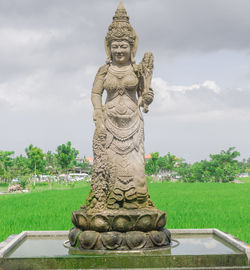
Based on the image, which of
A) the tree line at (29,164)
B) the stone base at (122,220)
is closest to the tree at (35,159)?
the tree line at (29,164)

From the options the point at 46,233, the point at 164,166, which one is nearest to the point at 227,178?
the point at 164,166

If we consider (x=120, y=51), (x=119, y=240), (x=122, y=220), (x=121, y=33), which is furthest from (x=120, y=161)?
(x=121, y=33)

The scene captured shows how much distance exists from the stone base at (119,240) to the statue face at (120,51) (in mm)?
2827

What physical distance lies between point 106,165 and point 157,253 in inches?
61.6

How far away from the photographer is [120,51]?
21.1 ft

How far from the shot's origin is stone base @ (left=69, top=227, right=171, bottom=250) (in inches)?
223

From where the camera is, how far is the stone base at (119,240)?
18.5ft

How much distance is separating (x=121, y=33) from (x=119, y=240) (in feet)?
10.8

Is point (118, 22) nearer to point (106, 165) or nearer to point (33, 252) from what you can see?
point (106, 165)

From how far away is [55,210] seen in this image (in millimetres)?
13273

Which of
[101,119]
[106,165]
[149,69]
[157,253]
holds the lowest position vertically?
[157,253]

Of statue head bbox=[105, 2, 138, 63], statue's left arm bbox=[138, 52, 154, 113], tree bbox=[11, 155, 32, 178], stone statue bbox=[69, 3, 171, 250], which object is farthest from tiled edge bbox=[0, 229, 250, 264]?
tree bbox=[11, 155, 32, 178]

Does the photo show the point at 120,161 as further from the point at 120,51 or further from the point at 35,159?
the point at 35,159

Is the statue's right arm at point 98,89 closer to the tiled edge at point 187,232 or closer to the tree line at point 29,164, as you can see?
the tiled edge at point 187,232
